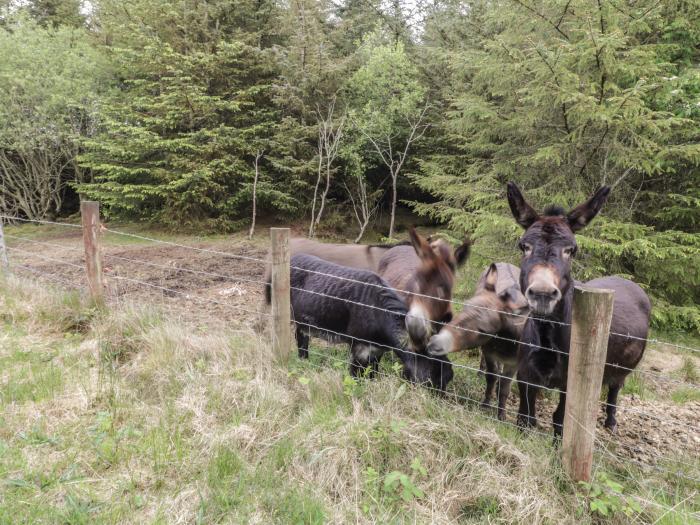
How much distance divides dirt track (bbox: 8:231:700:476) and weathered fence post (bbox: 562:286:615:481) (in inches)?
25.0

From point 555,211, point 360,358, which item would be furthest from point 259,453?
point 555,211

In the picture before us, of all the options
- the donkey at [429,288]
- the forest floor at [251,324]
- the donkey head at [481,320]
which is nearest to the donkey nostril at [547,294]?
the donkey head at [481,320]

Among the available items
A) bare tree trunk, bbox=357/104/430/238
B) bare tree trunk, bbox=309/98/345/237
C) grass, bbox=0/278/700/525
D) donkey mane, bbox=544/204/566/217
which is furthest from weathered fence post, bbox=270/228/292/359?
bare tree trunk, bbox=309/98/345/237

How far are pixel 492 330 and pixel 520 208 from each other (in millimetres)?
1150

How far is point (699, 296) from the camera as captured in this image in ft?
22.7

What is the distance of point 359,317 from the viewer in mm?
3795

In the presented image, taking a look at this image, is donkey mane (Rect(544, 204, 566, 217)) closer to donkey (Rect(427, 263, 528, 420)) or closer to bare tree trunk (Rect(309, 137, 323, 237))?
donkey (Rect(427, 263, 528, 420))

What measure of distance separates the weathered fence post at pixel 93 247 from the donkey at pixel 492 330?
12.7 ft

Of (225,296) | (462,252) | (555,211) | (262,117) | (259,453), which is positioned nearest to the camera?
(259,453)

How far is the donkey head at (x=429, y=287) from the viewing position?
306 cm

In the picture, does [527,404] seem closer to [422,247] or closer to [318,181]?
[422,247]

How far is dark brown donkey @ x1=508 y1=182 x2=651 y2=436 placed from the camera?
2.34m

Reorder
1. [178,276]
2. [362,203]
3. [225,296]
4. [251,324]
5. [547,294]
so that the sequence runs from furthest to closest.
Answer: [362,203], [178,276], [225,296], [251,324], [547,294]

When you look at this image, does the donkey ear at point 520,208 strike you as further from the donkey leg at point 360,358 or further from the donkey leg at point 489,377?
the donkey leg at point 360,358
